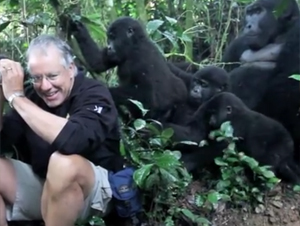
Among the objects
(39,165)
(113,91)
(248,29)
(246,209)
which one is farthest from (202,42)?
(39,165)

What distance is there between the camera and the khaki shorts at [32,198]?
404 cm

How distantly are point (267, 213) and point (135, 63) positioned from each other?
5.48ft

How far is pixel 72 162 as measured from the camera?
3686 millimetres

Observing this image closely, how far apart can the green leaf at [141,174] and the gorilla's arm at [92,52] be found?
154cm

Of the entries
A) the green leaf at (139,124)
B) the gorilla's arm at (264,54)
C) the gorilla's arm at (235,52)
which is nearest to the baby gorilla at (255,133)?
the green leaf at (139,124)

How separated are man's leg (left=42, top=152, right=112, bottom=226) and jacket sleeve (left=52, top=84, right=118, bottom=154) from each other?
0.07m

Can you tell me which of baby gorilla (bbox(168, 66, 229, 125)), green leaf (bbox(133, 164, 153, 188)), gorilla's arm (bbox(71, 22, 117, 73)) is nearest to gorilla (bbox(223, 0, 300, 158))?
baby gorilla (bbox(168, 66, 229, 125))

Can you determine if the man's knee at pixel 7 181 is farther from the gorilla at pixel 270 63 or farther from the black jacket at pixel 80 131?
the gorilla at pixel 270 63

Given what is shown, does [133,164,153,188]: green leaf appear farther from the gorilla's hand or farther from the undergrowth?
the gorilla's hand

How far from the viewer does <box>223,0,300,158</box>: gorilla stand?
596cm

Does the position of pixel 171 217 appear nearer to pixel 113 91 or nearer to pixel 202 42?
pixel 113 91

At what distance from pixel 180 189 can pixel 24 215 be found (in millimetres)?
1111

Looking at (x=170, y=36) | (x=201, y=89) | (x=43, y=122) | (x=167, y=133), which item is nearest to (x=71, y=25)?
(x=170, y=36)

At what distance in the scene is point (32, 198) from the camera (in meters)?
4.14
